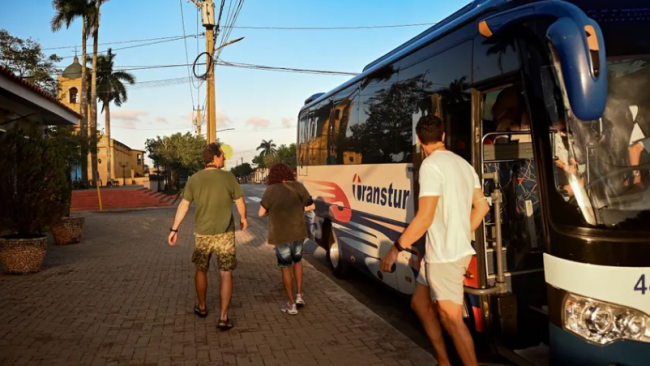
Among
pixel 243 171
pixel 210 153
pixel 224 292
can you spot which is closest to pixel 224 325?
pixel 224 292

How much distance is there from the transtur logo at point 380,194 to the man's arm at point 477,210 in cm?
156

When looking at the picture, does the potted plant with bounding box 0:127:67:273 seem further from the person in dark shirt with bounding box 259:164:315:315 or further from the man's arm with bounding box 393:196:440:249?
the man's arm with bounding box 393:196:440:249

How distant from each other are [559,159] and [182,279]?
21.0 ft

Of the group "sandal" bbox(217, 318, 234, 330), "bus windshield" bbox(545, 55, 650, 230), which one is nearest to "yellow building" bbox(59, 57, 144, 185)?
"sandal" bbox(217, 318, 234, 330)

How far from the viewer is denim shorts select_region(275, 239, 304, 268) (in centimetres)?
584

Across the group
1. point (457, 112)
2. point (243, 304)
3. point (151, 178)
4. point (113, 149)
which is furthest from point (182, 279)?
point (113, 149)

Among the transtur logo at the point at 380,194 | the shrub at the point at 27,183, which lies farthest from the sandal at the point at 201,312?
the shrub at the point at 27,183

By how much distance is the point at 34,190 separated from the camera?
28.1 ft

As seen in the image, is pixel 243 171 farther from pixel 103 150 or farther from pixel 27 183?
pixel 27 183

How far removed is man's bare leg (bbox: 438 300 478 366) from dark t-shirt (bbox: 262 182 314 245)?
8.39ft

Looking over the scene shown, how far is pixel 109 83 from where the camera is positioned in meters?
52.3

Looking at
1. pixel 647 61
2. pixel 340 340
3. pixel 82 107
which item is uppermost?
pixel 82 107

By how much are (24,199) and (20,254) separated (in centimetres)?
96

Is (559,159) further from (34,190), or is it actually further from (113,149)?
(113,149)
